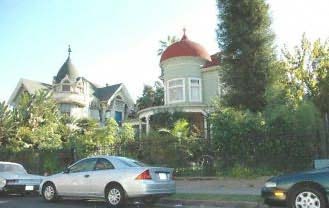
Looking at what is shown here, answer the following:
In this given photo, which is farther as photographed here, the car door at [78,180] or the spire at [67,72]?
the spire at [67,72]

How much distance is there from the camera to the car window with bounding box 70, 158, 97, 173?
13.5 metres

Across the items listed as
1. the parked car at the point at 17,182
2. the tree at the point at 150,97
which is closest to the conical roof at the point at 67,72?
the tree at the point at 150,97

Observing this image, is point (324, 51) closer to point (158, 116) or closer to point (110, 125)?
point (158, 116)

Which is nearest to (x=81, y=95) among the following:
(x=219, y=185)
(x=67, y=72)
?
(x=67, y=72)

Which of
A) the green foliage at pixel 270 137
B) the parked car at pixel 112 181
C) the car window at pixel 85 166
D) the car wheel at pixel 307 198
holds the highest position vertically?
the green foliage at pixel 270 137

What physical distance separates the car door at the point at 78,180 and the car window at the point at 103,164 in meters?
0.17

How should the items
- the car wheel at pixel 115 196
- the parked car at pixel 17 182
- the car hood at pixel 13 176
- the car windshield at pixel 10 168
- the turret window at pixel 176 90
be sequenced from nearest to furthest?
the car wheel at pixel 115 196 → the parked car at pixel 17 182 → the car hood at pixel 13 176 → the car windshield at pixel 10 168 → the turret window at pixel 176 90

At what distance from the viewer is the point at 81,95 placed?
47.7 m

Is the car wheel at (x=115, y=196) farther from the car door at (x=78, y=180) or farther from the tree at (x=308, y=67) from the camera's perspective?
the tree at (x=308, y=67)

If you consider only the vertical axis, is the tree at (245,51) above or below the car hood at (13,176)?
above

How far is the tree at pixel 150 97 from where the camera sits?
50444 millimetres

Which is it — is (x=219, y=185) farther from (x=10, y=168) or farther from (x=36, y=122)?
(x=36, y=122)

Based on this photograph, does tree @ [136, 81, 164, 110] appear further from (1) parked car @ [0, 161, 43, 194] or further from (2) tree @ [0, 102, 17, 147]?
(1) parked car @ [0, 161, 43, 194]

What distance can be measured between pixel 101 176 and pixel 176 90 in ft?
70.2
